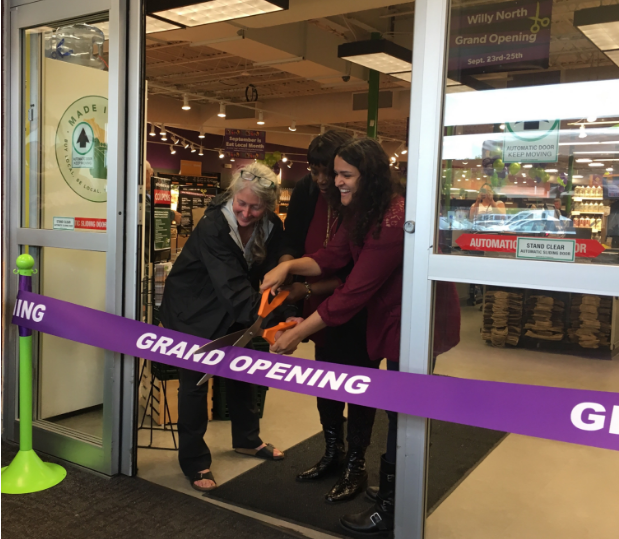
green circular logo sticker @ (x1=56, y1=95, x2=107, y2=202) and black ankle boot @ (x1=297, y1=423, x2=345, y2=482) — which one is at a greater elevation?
green circular logo sticker @ (x1=56, y1=95, x2=107, y2=202)

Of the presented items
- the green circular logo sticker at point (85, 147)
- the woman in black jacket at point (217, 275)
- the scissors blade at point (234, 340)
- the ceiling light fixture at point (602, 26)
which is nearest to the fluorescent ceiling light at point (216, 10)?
the green circular logo sticker at point (85, 147)

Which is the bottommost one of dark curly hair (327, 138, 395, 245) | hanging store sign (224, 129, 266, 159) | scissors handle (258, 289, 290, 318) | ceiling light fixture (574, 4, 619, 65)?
scissors handle (258, 289, 290, 318)

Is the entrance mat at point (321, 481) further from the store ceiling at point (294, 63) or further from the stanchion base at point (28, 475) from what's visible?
the store ceiling at point (294, 63)

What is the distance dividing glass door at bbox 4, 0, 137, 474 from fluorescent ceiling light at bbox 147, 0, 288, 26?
77cm

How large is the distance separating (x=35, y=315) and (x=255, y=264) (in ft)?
3.82

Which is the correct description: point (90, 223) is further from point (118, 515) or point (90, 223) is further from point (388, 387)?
point (388, 387)

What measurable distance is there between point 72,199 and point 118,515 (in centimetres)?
169

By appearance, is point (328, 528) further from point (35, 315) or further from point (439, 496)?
point (35, 315)

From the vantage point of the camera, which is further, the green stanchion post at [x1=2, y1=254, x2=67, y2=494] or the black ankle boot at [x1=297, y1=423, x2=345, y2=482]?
the black ankle boot at [x1=297, y1=423, x2=345, y2=482]

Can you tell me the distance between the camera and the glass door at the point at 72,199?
3059mm

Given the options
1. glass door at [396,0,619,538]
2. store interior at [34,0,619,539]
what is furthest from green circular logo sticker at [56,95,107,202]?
glass door at [396,0,619,538]

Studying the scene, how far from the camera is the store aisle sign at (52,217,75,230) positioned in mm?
3305

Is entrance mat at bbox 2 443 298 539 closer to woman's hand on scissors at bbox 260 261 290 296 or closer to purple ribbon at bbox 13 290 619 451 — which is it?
purple ribbon at bbox 13 290 619 451

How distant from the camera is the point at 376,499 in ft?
9.19
